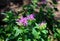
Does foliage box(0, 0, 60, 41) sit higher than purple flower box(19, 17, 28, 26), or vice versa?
purple flower box(19, 17, 28, 26)

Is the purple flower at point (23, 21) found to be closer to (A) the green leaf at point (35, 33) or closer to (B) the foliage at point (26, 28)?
(B) the foliage at point (26, 28)

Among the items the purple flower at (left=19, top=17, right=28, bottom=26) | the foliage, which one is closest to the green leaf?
the foliage

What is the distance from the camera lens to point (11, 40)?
3113mm

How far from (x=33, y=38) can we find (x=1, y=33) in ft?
2.08

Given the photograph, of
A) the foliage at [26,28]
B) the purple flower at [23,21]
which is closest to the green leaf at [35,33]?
the foliage at [26,28]

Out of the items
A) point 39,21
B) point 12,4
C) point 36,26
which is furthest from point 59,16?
point 36,26

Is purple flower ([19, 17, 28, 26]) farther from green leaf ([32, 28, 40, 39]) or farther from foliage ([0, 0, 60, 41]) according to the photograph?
green leaf ([32, 28, 40, 39])

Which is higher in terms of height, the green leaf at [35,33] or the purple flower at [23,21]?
the purple flower at [23,21]

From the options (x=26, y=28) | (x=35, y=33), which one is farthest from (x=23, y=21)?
(x=35, y=33)

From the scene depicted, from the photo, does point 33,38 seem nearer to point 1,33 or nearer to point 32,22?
point 32,22

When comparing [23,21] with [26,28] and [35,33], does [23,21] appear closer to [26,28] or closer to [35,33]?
[26,28]

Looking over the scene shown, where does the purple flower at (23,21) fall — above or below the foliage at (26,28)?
above

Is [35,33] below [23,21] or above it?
below

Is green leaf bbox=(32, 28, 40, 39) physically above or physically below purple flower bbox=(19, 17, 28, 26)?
below
